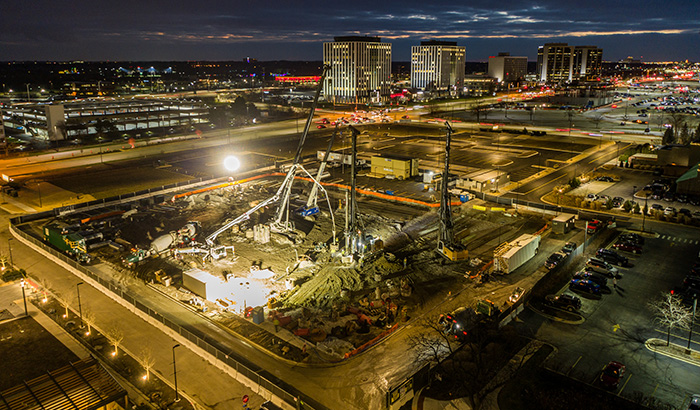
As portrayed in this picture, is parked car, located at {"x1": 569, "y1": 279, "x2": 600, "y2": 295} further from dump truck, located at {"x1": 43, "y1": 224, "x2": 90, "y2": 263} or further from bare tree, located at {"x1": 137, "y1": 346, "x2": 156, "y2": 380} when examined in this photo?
dump truck, located at {"x1": 43, "y1": 224, "x2": 90, "y2": 263}

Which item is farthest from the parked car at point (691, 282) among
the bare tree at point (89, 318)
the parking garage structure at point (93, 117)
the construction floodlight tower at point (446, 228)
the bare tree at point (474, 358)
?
the parking garage structure at point (93, 117)

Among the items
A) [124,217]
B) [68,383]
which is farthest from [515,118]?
[68,383]

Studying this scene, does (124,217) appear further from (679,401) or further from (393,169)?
(679,401)

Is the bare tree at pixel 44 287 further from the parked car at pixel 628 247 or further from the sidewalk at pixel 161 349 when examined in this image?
the parked car at pixel 628 247

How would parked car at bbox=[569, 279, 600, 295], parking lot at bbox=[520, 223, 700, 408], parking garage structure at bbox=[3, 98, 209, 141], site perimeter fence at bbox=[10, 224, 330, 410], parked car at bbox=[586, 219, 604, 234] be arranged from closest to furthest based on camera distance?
site perimeter fence at bbox=[10, 224, 330, 410]
parking lot at bbox=[520, 223, 700, 408]
parked car at bbox=[569, 279, 600, 295]
parked car at bbox=[586, 219, 604, 234]
parking garage structure at bbox=[3, 98, 209, 141]

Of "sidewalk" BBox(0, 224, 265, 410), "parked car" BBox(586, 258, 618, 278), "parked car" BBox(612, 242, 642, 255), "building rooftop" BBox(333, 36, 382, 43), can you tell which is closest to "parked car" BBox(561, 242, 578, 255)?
"parked car" BBox(586, 258, 618, 278)

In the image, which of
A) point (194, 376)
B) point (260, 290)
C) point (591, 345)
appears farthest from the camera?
point (260, 290)
